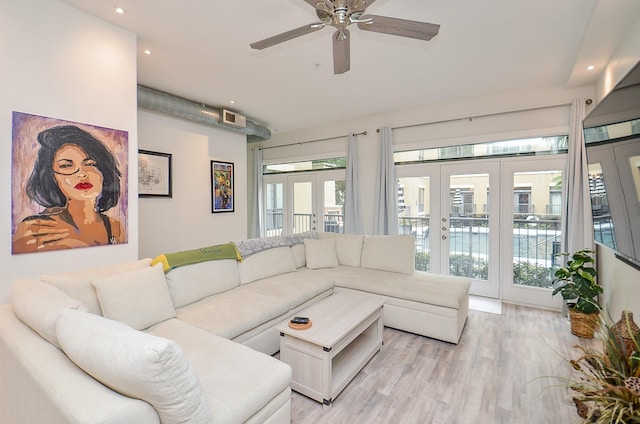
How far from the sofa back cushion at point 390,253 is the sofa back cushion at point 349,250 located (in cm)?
7

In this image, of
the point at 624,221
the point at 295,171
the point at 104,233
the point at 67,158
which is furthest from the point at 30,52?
the point at 295,171

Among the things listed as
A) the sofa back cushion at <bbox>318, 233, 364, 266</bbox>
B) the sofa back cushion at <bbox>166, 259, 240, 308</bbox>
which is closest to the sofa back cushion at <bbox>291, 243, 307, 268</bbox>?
the sofa back cushion at <bbox>318, 233, 364, 266</bbox>

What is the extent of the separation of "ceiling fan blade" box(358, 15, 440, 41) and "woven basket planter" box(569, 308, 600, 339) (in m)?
3.09

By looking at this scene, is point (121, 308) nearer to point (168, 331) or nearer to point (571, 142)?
point (168, 331)

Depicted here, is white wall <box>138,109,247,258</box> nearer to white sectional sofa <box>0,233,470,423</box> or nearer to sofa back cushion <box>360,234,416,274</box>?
white sectional sofa <box>0,233,470,423</box>

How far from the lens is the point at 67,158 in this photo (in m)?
2.17

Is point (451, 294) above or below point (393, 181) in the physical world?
below

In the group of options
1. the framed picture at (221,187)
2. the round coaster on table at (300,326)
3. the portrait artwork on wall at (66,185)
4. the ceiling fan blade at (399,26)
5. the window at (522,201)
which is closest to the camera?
the ceiling fan blade at (399,26)

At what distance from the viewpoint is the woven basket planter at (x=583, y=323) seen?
9.28 ft

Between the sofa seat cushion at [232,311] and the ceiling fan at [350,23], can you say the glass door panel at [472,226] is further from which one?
the sofa seat cushion at [232,311]

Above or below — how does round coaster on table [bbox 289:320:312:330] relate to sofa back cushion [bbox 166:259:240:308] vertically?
below

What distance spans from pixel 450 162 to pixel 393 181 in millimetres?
869

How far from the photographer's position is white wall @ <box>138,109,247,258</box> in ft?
12.5

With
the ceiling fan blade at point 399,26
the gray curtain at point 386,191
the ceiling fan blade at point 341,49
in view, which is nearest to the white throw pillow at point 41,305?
the ceiling fan blade at point 341,49
